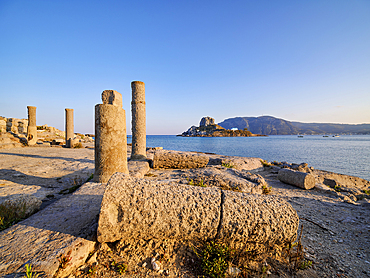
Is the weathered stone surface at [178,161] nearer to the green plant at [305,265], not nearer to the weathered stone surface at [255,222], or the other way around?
the weathered stone surface at [255,222]

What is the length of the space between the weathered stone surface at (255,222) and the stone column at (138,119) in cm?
739

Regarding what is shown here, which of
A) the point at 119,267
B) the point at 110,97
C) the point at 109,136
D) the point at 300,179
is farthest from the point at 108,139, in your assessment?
the point at 300,179

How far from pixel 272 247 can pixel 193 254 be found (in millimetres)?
1350

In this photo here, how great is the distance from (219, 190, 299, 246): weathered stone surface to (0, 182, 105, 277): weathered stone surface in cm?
214

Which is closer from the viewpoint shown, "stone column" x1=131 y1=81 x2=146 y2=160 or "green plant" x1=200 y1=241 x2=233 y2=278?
"green plant" x1=200 y1=241 x2=233 y2=278

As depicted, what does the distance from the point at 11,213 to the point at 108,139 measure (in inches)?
99.4

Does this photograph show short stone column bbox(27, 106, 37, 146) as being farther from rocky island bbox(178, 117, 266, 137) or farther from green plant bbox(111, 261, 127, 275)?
rocky island bbox(178, 117, 266, 137)

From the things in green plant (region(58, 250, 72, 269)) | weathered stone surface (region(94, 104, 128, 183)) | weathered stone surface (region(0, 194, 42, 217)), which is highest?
weathered stone surface (region(94, 104, 128, 183))

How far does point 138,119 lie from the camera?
30.8ft

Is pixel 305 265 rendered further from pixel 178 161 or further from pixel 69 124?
pixel 69 124

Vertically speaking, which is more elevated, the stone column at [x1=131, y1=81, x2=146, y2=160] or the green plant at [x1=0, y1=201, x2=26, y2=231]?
the stone column at [x1=131, y1=81, x2=146, y2=160]

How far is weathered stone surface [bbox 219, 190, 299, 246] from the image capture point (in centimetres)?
262

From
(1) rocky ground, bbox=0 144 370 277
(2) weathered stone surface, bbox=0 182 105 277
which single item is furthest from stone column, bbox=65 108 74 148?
(2) weathered stone surface, bbox=0 182 105 277

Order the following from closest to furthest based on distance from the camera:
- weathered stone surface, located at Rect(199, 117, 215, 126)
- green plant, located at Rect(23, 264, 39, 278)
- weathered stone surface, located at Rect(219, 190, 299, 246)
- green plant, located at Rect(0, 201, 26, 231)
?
1. green plant, located at Rect(23, 264, 39, 278)
2. weathered stone surface, located at Rect(219, 190, 299, 246)
3. green plant, located at Rect(0, 201, 26, 231)
4. weathered stone surface, located at Rect(199, 117, 215, 126)
